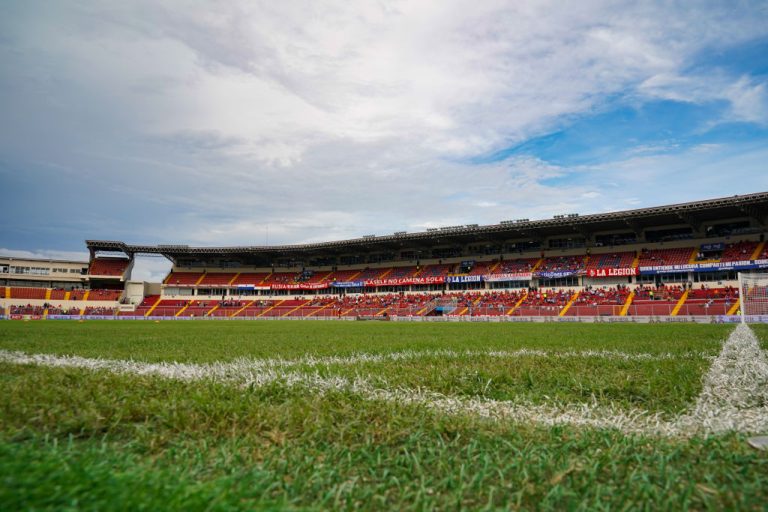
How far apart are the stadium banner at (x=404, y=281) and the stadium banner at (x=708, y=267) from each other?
Result: 63.1 feet

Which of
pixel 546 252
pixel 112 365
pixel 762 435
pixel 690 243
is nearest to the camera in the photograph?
pixel 762 435

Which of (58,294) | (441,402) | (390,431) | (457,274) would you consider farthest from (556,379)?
(58,294)

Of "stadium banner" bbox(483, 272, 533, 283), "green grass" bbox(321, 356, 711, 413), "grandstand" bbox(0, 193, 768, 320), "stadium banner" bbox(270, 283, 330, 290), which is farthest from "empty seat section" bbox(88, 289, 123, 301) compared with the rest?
"green grass" bbox(321, 356, 711, 413)

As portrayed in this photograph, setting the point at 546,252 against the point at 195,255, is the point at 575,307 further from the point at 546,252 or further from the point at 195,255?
the point at 195,255

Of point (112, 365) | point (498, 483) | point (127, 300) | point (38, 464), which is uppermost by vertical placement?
point (38, 464)

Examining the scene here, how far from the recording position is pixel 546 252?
157 feet

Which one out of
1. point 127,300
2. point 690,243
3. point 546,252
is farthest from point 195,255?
point 690,243

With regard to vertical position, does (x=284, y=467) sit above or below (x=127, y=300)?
above

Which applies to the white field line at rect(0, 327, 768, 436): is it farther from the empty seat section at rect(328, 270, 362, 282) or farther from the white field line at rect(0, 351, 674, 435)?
the empty seat section at rect(328, 270, 362, 282)

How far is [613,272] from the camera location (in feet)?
134

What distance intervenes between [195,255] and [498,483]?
67.5m

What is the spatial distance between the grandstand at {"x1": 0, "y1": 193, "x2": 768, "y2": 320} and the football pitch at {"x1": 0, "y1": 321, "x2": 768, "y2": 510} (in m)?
31.7

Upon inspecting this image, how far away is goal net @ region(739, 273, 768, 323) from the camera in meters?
22.3

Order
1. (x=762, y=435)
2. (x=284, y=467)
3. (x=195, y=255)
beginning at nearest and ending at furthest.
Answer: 1. (x=284, y=467)
2. (x=762, y=435)
3. (x=195, y=255)
